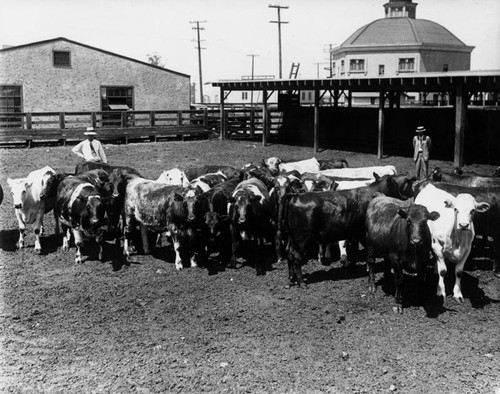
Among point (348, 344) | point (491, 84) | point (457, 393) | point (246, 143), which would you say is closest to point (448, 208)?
point (348, 344)

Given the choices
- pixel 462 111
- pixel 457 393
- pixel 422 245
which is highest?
pixel 462 111

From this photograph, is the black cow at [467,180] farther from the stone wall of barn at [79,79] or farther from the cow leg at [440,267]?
the stone wall of barn at [79,79]

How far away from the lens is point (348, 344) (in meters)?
7.13

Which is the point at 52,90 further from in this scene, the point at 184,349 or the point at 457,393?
the point at 457,393

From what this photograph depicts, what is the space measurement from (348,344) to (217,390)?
6.18 ft

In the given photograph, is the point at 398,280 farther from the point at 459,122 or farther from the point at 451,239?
the point at 459,122

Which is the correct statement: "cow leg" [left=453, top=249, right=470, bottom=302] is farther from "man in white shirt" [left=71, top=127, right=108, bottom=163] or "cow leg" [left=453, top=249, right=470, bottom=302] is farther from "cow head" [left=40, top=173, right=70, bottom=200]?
"man in white shirt" [left=71, top=127, right=108, bottom=163]

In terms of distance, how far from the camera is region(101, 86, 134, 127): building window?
3153 centimetres

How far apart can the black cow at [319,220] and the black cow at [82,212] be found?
3.25m

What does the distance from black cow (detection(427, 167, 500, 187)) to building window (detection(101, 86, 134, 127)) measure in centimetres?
2218

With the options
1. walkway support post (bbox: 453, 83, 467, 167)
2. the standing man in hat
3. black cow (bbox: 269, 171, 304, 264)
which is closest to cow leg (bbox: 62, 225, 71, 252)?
black cow (bbox: 269, 171, 304, 264)

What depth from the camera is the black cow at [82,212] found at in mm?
10328

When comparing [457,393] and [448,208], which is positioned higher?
[448,208]

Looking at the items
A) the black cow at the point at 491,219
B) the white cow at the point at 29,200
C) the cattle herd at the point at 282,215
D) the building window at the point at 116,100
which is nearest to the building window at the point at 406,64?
the building window at the point at 116,100
